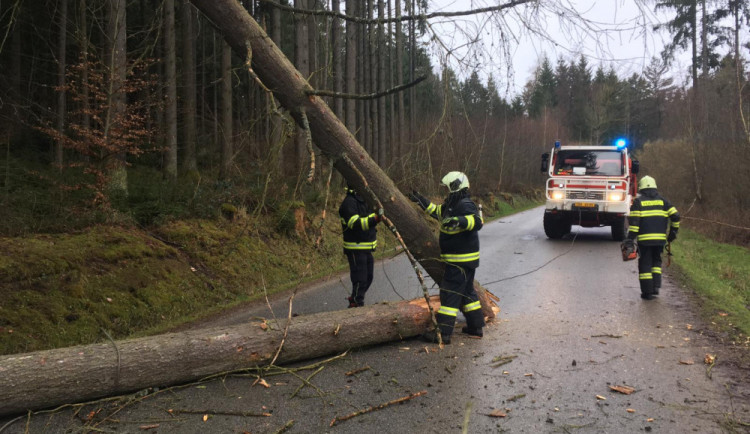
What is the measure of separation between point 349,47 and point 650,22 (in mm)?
15850

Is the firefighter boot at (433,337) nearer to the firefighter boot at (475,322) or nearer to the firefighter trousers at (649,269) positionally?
the firefighter boot at (475,322)

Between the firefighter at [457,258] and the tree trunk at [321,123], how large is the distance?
0.27 metres

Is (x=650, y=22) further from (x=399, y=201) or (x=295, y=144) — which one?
(x=295, y=144)

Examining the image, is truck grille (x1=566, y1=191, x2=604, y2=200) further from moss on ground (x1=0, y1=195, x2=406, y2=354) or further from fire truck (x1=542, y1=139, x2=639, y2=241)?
moss on ground (x1=0, y1=195, x2=406, y2=354)

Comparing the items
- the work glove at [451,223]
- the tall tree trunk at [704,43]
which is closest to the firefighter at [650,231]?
the work glove at [451,223]

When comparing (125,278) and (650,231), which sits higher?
(650,231)

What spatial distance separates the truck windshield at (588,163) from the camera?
47.1 ft

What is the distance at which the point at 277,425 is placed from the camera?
360 centimetres

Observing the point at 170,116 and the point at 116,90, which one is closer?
the point at 116,90

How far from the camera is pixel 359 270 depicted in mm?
6957

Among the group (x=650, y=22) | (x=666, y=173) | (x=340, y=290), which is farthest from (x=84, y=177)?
(x=666, y=173)

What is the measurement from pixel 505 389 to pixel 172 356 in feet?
9.01

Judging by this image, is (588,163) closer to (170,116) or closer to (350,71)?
(350,71)

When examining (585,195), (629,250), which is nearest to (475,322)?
(629,250)
